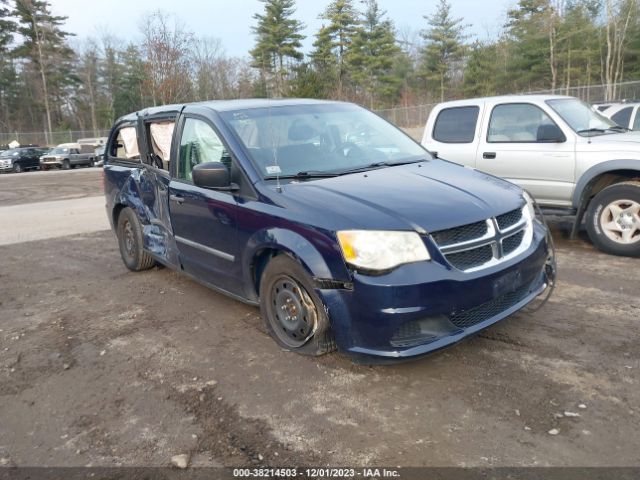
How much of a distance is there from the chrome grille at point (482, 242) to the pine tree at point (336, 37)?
147 ft

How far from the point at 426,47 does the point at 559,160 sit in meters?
44.7

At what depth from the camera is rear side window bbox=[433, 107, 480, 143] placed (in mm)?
7109

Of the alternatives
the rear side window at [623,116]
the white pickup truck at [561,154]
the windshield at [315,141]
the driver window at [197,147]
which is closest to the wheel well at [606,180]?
the white pickup truck at [561,154]

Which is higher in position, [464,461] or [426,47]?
[426,47]

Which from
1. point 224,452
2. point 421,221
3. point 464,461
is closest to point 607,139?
point 421,221

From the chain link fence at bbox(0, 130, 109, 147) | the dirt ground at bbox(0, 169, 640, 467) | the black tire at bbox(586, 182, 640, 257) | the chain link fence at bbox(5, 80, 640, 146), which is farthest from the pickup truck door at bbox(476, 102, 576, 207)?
the chain link fence at bbox(0, 130, 109, 147)

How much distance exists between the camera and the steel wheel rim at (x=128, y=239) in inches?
239

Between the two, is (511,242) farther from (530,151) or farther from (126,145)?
(126,145)

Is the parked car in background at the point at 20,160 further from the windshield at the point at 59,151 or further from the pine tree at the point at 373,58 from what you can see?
the pine tree at the point at 373,58

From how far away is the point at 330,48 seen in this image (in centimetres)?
4709

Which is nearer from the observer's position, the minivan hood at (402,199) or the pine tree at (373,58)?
the minivan hood at (402,199)

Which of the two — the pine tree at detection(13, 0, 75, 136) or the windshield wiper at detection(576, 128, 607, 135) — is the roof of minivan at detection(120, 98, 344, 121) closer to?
the windshield wiper at detection(576, 128, 607, 135)

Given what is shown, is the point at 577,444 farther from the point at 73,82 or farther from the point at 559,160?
the point at 73,82

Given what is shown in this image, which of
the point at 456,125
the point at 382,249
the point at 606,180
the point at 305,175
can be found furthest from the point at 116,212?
the point at 606,180
